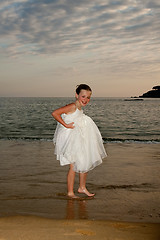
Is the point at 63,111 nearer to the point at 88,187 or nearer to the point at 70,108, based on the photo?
the point at 70,108

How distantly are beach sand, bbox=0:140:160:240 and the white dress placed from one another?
0.70 metres

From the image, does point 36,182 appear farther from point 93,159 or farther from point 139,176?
point 139,176

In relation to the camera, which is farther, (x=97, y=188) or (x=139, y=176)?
(x=139, y=176)

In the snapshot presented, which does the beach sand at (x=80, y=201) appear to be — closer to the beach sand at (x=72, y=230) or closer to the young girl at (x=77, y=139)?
the beach sand at (x=72, y=230)

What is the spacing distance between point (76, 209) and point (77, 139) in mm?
1236

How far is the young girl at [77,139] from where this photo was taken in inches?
210

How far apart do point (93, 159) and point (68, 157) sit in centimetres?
47

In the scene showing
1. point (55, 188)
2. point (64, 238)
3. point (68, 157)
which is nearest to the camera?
point (64, 238)

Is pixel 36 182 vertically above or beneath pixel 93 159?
beneath

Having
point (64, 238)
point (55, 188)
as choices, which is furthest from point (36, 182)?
point (64, 238)

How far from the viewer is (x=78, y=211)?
15.7ft

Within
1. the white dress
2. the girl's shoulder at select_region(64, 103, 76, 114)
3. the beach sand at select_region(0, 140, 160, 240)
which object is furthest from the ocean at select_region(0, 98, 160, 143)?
the girl's shoulder at select_region(64, 103, 76, 114)

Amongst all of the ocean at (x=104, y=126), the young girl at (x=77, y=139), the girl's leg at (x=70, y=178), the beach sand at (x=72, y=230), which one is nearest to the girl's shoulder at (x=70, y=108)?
the young girl at (x=77, y=139)

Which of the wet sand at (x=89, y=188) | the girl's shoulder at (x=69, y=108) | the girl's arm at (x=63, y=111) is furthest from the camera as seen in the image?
the girl's shoulder at (x=69, y=108)
